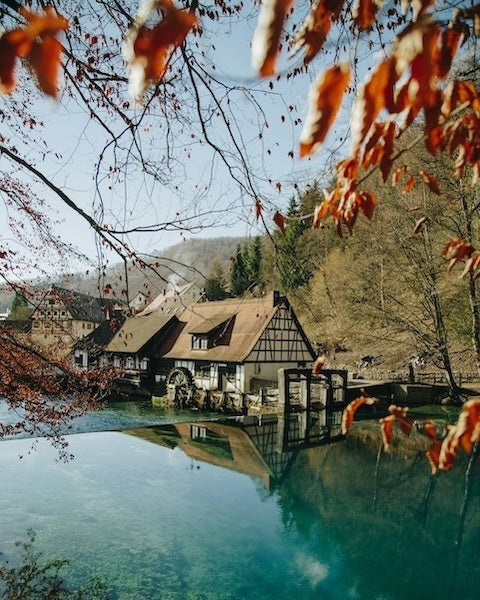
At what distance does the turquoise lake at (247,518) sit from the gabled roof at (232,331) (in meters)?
9.18

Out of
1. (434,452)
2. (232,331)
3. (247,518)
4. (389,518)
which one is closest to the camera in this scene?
(434,452)

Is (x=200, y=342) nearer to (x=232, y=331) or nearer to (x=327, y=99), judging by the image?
(x=232, y=331)

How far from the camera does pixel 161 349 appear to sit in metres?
29.0

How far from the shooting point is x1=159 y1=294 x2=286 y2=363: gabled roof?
23.8m

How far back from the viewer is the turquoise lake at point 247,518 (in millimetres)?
6816

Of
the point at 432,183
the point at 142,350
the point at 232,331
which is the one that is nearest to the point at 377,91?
the point at 432,183

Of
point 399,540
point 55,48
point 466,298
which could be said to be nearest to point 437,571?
point 399,540

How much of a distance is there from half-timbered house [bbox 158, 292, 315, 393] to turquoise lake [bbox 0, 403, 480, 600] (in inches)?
341

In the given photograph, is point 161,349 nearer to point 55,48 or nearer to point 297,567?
point 297,567

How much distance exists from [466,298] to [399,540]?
14.0 metres

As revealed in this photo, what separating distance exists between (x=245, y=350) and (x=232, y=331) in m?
2.47

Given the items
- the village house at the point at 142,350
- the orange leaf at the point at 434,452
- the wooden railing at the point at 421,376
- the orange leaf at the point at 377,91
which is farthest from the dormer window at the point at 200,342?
the orange leaf at the point at 377,91

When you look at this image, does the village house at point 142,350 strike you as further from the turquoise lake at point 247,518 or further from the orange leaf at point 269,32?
the orange leaf at point 269,32

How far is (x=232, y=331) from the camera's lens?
1011 inches
